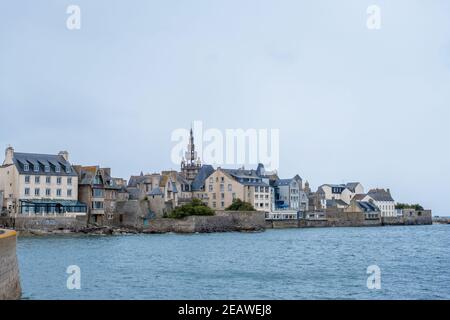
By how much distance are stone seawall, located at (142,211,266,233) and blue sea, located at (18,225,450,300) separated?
30857 millimetres

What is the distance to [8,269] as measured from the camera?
23.9 metres

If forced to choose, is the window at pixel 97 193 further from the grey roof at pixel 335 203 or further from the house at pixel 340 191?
the house at pixel 340 191

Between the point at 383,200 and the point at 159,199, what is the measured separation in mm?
79394

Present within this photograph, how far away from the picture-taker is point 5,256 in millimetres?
22859

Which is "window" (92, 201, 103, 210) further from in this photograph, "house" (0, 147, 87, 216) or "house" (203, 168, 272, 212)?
"house" (203, 168, 272, 212)

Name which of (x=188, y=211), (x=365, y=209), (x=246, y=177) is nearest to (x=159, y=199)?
(x=188, y=211)

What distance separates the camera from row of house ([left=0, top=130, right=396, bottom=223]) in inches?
3246

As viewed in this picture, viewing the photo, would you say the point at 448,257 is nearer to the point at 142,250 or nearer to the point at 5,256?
the point at 142,250

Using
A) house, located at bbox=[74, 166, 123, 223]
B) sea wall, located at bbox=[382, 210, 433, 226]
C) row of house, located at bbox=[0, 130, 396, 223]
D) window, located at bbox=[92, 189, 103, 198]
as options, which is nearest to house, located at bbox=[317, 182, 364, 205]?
row of house, located at bbox=[0, 130, 396, 223]

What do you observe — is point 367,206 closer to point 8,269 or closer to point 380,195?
point 380,195

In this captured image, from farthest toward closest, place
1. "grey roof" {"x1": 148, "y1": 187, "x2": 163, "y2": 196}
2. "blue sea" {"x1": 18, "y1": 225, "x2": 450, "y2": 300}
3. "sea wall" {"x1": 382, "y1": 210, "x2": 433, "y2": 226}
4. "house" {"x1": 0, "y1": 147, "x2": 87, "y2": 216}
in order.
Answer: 1. "sea wall" {"x1": 382, "y1": 210, "x2": 433, "y2": 226}
2. "grey roof" {"x1": 148, "y1": 187, "x2": 163, "y2": 196}
3. "house" {"x1": 0, "y1": 147, "x2": 87, "y2": 216}
4. "blue sea" {"x1": 18, "y1": 225, "x2": 450, "y2": 300}

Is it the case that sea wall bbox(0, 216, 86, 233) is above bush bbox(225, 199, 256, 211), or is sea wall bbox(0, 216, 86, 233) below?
below
